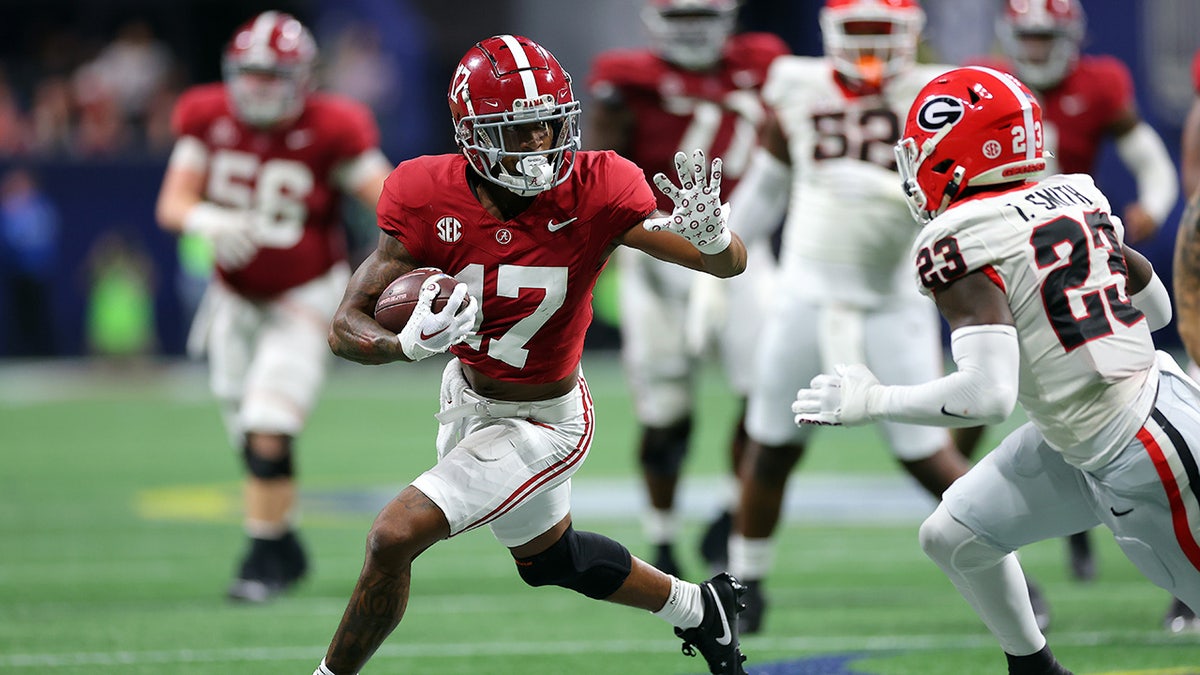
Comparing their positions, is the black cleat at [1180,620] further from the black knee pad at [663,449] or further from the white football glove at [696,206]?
the white football glove at [696,206]

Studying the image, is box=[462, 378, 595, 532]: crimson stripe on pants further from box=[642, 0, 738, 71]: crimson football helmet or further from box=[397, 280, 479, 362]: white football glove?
box=[642, 0, 738, 71]: crimson football helmet

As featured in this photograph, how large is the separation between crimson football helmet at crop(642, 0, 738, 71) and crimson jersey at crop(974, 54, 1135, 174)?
3.73 ft

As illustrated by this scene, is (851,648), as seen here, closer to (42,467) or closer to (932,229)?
(932,229)

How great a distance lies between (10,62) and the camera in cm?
2047

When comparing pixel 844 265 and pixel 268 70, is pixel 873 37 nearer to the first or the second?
pixel 844 265

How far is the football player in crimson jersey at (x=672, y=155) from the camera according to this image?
680 centimetres

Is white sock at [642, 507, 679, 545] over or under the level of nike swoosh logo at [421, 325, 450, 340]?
under

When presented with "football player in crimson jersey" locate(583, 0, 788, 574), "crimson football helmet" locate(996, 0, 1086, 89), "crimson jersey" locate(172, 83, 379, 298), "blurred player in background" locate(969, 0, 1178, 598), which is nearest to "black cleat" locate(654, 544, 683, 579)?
"football player in crimson jersey" locate(583, 0, 788, 574)

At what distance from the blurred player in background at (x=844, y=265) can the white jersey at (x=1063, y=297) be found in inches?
63.3

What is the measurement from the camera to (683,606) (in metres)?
4.46

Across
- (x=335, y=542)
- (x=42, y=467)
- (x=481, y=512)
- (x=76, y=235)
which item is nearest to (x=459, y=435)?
(x=481, y=512)

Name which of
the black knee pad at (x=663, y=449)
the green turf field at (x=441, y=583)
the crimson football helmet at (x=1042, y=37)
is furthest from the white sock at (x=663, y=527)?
the crimson football helmet at (x=1042, y=37)

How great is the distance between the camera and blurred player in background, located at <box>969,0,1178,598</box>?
22.0ft

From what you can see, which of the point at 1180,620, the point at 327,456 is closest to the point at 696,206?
the point at 1180,620
